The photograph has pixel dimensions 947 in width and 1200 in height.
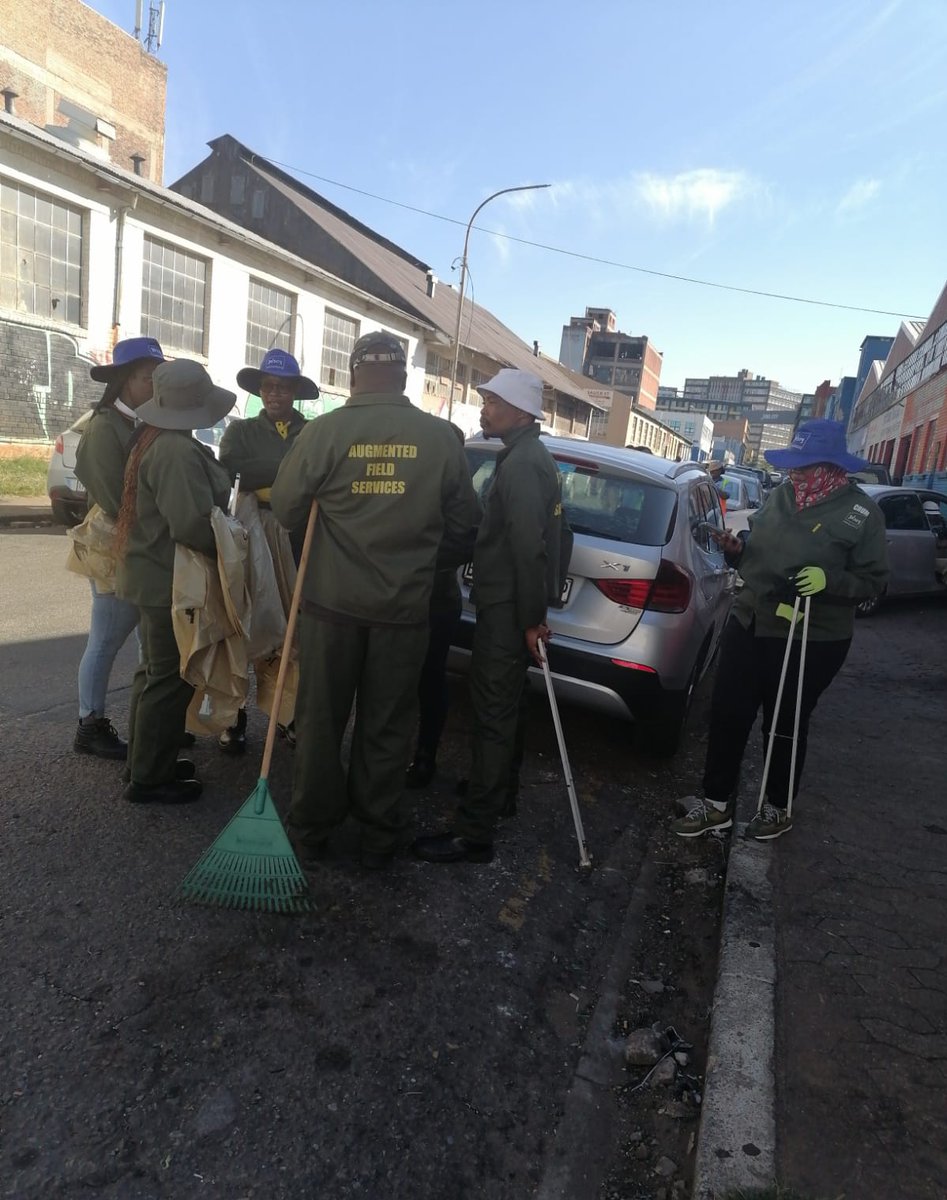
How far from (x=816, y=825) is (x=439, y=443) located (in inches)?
104

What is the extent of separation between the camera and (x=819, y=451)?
3541 millimetres

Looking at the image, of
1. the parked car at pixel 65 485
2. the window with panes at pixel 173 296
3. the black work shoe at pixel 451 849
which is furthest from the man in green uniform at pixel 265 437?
the window with panes at pixel 173 296

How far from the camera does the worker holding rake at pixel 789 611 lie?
350cm

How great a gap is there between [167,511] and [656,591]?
7.74 ft

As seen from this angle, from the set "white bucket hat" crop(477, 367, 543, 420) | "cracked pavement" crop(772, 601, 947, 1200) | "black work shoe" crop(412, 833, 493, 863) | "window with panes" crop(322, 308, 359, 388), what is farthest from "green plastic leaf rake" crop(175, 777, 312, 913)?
"window with panes" crop(322, 308, 359, 388)

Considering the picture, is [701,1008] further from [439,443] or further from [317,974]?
[439,443]

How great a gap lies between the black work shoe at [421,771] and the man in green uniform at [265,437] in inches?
34.8

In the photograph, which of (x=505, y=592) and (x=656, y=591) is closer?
(x=505, y=592)

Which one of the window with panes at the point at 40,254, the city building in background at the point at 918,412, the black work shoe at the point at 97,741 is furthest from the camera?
the city building in background at the point at 918,412

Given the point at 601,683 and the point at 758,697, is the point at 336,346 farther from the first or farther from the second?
the point at 758,697

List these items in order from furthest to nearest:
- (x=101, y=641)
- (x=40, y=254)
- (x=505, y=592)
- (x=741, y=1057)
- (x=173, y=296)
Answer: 1. (x=173, y=296)
2. (x=40, y=254)
3. (x=101, y=641)
4. (x=505, y=592)
5. (x=741, y=1057)

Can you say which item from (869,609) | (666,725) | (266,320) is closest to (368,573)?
(666,725)

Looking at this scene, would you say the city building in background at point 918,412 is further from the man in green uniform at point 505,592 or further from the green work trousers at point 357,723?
the green work trousers at point 357,723

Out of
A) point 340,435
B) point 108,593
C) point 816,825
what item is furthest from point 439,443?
point 816,825
